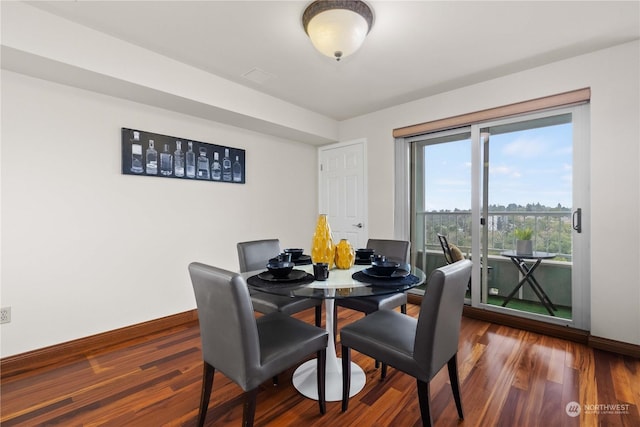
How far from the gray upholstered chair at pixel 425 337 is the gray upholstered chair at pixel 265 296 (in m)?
0.47

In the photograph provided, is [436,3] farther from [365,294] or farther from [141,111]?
[141,111]

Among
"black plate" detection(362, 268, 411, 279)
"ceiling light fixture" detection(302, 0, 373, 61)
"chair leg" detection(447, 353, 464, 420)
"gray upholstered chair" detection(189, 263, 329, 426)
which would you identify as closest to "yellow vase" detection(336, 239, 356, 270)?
"black plate" detection(362, 268, 411, 279)

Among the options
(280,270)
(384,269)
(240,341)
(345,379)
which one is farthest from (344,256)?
(240,341)

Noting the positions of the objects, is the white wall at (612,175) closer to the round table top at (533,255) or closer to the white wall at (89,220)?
the round table top at (533,255)

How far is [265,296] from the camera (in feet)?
7.30

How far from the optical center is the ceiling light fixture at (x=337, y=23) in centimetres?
175

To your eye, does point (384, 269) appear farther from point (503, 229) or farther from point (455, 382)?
point (503, 229)

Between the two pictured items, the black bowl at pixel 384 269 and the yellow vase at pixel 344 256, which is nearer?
the black bowl at pixel 384 269

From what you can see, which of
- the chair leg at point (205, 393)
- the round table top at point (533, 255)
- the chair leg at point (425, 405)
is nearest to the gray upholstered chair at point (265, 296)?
the chair leg at point (205, 393)

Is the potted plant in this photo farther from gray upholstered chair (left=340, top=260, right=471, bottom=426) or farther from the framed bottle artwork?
the framed bottle artwork

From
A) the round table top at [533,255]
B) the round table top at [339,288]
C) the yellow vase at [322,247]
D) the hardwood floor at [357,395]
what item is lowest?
the hardwood floor at [357,395]

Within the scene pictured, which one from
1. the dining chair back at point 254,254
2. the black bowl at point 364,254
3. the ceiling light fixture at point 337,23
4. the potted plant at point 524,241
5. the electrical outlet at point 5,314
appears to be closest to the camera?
the ceiling light fixture at point 337,23

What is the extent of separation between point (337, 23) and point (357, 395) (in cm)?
226

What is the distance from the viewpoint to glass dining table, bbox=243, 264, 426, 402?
1.50 meters
